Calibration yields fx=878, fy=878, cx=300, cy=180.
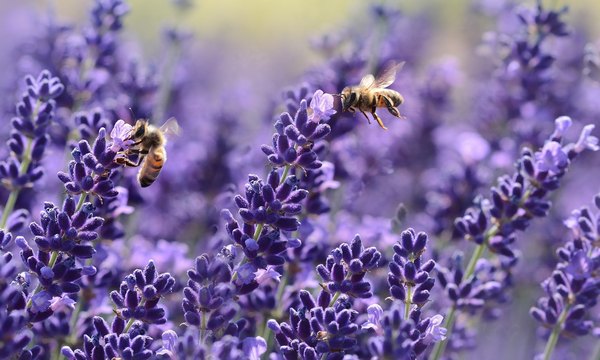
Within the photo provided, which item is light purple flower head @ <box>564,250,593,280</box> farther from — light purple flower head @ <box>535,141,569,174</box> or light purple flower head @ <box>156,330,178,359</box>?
light purple flower head @ <box>156,330,178,359</box>

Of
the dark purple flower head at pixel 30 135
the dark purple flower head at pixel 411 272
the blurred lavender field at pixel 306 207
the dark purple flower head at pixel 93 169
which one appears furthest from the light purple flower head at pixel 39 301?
the dark purple flower head at pixel 411 272

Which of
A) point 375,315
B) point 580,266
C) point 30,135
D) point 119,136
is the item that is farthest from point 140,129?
point 580,266

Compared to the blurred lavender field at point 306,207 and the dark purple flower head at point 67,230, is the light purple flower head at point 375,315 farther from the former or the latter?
the dark purple flower head at point 67,230

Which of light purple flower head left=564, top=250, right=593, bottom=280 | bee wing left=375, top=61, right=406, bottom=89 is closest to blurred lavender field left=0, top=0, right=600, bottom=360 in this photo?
light purple flower head left=564, top=250, right=593, bottom=280

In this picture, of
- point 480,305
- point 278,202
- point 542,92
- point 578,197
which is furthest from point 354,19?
point 278,202

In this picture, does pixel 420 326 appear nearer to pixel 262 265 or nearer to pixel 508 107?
pixel 262 265

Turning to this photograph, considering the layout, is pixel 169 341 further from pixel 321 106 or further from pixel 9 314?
pixel 321 106

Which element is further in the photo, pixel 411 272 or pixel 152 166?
pixel 152 166
